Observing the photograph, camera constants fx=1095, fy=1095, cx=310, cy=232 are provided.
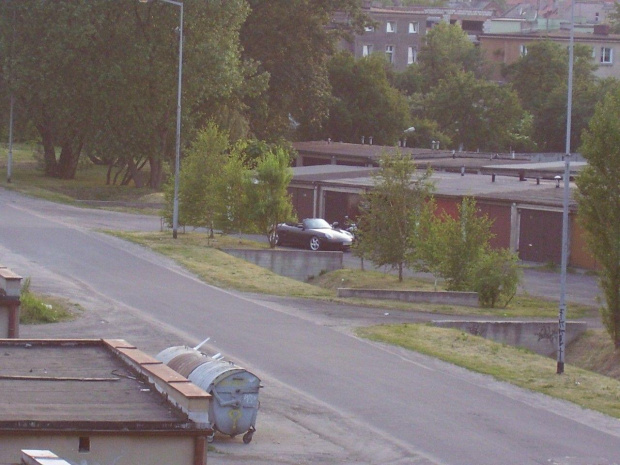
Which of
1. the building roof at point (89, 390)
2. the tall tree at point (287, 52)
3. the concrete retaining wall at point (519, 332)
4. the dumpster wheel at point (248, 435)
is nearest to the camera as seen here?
the building roof at point (89, 390)

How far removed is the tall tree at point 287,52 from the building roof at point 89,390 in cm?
5506

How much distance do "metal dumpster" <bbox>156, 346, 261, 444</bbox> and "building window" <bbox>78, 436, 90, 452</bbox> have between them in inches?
175

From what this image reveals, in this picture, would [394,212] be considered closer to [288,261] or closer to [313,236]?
[288,261]

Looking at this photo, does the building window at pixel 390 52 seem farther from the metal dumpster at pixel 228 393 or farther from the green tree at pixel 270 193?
the metal dumpster at pixel 228 393

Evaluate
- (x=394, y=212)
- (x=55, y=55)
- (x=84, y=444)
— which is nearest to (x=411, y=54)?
(x=55, y=55)

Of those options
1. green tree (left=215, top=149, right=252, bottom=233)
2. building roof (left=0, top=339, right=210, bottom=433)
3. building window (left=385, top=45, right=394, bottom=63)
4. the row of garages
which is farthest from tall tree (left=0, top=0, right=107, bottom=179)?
building window (left=385, top=45, right=394, bottom=63)

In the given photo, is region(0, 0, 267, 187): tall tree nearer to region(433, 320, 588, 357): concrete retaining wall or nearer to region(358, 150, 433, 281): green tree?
region(358, 150, 433, 281): green tree

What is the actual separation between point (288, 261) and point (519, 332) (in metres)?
12.9

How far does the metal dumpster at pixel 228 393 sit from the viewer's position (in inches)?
578

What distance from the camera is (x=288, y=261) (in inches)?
1512

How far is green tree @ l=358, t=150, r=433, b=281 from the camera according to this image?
3494cm

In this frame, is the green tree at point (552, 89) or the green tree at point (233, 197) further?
the green tree at point (552, 89)

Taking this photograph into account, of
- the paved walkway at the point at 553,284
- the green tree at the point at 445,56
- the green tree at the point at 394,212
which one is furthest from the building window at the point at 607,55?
the green tree at the point at 394,212

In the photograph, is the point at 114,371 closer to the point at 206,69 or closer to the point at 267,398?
the point at 267,398
